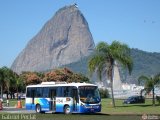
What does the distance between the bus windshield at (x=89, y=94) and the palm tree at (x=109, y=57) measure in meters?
16.9

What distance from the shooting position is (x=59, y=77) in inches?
4633

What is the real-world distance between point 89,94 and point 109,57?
17.9m

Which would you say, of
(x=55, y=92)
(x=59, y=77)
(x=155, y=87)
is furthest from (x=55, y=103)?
(x=59, y=77)

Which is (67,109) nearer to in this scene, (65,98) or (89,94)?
(65,98)

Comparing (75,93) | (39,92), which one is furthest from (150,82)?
(75,93)

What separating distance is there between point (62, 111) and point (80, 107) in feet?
9.71

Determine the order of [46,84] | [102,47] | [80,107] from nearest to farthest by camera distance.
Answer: [80,107] → [46,84] → [102,47]

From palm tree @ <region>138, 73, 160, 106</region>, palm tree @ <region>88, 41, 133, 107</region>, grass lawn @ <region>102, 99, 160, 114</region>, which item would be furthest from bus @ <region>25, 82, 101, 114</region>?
palm tree @ <region>138, 73, 160, 106</region>

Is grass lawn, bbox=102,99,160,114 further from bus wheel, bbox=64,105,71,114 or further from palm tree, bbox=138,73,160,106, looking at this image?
bus wheel, bbox=64,105,71,114

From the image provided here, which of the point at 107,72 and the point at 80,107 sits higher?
the point at 107,72

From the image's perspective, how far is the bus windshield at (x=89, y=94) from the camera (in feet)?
122

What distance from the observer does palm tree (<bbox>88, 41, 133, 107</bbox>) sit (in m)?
54.4

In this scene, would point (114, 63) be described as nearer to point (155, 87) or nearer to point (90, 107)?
point (155, 87)

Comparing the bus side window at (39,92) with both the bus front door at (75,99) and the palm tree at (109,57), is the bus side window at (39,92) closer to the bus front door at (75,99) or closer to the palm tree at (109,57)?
the bus front door at (75,99)
